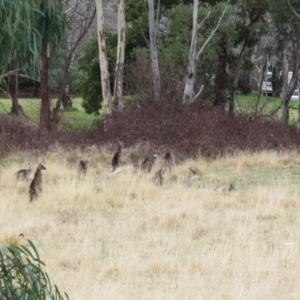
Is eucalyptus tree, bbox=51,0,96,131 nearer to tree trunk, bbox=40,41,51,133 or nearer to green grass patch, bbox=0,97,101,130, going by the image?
tree trunk, bbox=40,41,51,133

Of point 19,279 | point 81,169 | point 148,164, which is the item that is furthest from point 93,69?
point 19,279

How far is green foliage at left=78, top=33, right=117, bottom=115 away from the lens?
100 ft

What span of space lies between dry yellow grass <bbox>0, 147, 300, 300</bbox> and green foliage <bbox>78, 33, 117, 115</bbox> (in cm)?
1423

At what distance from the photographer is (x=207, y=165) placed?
1809 cm

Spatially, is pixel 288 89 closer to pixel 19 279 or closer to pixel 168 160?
pixel 168 160

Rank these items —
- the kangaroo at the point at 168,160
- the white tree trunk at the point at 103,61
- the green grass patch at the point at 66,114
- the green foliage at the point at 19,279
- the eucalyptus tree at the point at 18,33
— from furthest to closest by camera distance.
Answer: the green grass patch at the point at 66,114
the white tree trunk at the point at 103,61
the kangaroo at the point at 168,160
the eucalyptus tree at the point at 18,33
the green foliage at the point at 19,279

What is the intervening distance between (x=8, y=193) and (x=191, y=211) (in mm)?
3269

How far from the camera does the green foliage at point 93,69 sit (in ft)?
100

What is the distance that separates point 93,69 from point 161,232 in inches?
830

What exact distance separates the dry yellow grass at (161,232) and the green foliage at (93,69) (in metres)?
14.2

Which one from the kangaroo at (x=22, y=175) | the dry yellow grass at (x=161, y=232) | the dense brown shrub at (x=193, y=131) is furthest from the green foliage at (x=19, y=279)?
the dense brown shrub at (x=193, y=131)

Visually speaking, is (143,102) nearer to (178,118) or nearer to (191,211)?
(178,118)

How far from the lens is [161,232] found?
10445 millimetres

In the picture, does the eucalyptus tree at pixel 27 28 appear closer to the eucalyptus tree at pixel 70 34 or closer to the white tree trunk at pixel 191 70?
the eucalyptus tree at pixel 70 34
